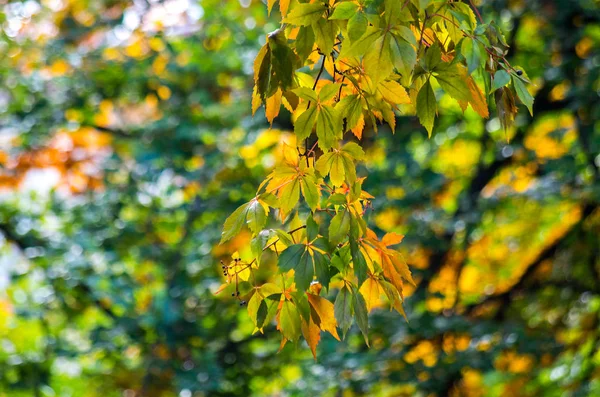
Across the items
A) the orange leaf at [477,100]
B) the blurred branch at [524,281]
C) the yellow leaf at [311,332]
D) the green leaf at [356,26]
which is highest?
the green leaf at [356,26]

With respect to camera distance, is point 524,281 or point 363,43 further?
point 524,281

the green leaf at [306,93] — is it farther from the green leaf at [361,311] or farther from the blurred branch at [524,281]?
the blurred branch at [524,281]

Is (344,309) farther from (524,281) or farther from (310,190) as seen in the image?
(524,281)

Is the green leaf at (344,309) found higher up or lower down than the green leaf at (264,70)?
lower down

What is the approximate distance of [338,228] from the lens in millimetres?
904

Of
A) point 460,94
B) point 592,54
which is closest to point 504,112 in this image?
point 460,94

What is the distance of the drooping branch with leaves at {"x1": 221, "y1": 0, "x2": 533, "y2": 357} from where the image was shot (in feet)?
2.87

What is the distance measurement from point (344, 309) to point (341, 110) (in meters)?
0.25

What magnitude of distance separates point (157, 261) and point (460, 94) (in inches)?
114

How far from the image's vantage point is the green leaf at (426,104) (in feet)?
2.97

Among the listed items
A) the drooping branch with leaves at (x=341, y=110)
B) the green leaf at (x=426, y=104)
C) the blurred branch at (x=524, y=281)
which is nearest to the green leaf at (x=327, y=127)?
the drooping branch with leaves at (x=341, y=110)

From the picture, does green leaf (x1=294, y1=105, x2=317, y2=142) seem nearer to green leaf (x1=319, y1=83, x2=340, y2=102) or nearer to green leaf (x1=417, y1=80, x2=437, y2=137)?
green leaf (x1=319, y1=83, x2=340, y2=102)

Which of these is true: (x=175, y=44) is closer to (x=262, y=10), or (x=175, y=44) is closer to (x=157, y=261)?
(x=262, y=10)

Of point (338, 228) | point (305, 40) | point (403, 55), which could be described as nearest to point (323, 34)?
point (305, 40)
